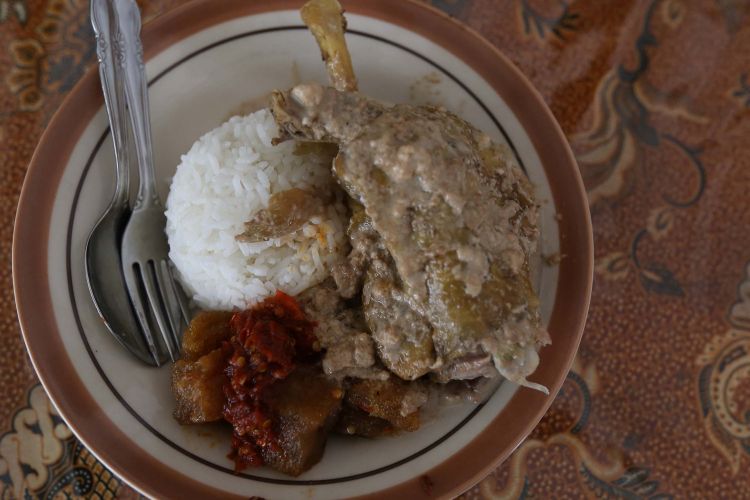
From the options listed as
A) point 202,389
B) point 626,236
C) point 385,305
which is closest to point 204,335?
point 202,389

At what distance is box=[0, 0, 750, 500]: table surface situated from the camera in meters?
2.51

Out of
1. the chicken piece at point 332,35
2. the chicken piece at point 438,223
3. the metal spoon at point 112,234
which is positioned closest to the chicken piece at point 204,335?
the metal spoon at point 112,234

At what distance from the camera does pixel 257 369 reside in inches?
76.5

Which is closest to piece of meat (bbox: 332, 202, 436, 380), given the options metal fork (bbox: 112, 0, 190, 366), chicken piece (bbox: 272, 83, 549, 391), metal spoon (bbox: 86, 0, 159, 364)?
chicken piece (bbox: 272, 83, 549, 391)

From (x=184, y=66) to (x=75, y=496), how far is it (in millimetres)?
1752

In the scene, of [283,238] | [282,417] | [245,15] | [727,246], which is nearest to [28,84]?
[245,15]

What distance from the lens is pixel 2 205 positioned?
255 centimetres

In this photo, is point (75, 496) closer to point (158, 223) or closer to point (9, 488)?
point (9, 488)

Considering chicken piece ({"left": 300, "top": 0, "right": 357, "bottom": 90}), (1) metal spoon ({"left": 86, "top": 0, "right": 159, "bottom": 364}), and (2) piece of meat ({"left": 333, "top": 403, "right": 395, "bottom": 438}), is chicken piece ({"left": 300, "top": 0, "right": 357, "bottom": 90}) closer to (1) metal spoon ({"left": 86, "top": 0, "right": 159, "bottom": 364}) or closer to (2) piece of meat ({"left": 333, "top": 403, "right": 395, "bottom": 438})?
(1) metal spoon ({"left": 86, "top": 0, "right": 159, "bottom": 364})

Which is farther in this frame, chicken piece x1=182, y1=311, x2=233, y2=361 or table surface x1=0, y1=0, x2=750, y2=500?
table surface x1=0, y1=0, x2=750, y2=500

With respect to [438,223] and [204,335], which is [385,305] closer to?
[438,223]

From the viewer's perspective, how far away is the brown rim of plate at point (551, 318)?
1.98 metres

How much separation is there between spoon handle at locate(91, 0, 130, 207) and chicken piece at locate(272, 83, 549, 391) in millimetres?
707

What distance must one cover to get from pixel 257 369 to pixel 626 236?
1790mm
